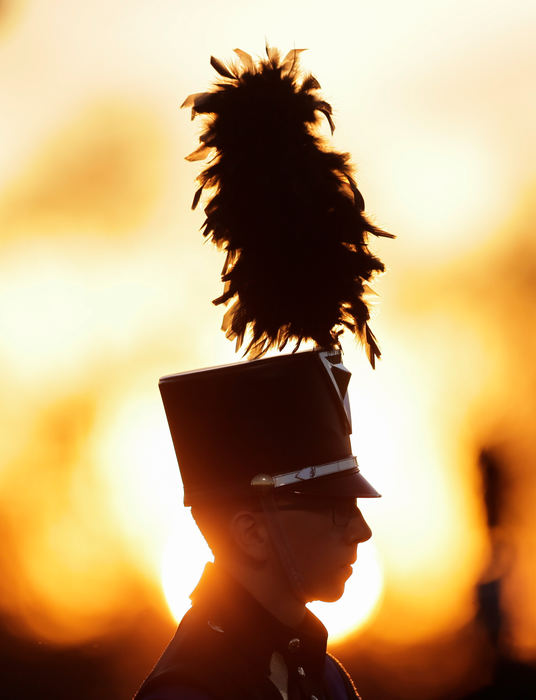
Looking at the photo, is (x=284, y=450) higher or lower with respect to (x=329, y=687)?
higher

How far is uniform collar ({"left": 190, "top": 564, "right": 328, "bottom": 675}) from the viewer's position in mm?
2971

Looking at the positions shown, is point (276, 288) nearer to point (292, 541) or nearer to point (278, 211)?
point (278, 211)

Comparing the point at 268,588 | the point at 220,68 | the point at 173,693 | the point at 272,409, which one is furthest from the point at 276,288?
the point at 173,693

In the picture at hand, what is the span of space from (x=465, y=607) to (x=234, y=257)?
85.5 ft

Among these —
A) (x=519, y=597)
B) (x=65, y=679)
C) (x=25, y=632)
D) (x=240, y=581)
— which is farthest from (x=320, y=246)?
(x=65, y=679)

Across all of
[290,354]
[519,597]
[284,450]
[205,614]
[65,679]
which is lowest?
[65,679]

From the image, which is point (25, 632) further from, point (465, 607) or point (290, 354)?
point (290, 354)

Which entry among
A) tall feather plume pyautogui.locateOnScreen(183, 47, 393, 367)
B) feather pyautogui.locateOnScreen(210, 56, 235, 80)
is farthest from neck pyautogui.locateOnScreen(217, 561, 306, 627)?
feather pyautogui.locateOnScreen(210, 56, 235, 80)

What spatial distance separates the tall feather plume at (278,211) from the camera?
3471 millimetres

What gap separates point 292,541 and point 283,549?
0.05m

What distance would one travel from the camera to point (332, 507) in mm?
3166

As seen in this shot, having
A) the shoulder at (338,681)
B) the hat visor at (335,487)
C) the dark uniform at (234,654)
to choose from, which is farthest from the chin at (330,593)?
the shoulder at (338,681)

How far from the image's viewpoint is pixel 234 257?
352 centimetres

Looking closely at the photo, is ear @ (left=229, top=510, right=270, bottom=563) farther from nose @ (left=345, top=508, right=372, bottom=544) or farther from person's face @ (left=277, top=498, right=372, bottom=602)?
nose @ (left=345, top=508, right=372, bottom=544)
